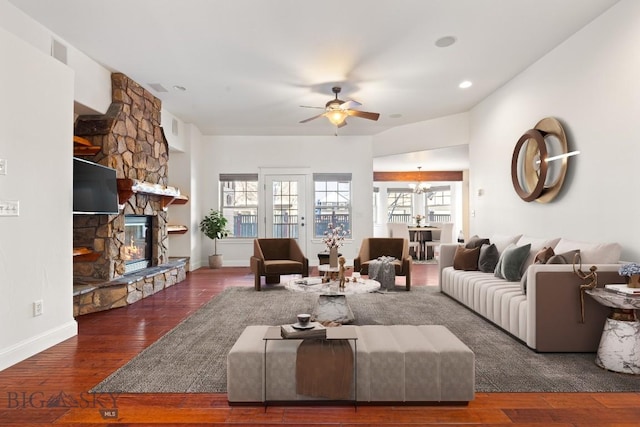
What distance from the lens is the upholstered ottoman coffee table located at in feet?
7.48

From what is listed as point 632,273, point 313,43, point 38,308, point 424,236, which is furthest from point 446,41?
point 424,236

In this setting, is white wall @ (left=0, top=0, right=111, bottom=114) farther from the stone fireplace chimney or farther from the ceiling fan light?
the ceiling fan light

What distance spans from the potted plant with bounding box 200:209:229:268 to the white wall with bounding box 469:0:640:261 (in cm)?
562

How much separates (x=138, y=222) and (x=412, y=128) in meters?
5.67

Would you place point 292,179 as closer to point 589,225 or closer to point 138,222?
point 138,222

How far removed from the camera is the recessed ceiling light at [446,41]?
13.7 feet

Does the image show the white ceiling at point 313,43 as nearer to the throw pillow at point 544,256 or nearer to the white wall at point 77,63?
the white wall at point 77,63

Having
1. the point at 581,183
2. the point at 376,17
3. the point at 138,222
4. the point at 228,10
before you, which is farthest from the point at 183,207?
the point at 581,183

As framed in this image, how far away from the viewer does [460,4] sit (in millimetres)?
3514

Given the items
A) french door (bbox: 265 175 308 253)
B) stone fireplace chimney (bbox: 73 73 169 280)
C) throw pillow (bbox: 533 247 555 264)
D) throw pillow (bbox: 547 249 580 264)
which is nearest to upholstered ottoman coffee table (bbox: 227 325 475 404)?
throw pillow (bbox: 547 249 580 264)

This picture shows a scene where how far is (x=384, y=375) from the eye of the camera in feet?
7.53

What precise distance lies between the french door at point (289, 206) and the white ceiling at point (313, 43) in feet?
8.29

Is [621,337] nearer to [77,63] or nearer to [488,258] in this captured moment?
[488,258]

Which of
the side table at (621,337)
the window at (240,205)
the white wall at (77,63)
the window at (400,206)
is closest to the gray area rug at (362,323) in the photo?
the side table at (621,337)
